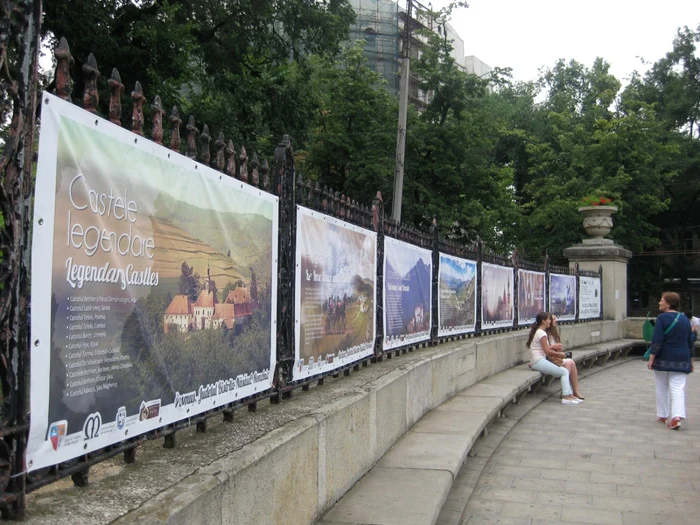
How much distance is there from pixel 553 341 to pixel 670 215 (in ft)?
116

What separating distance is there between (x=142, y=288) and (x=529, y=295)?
12.8 metres

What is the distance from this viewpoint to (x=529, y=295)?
14898 millimetres

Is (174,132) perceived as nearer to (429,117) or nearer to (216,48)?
(216,48)

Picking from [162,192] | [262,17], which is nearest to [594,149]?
[262,17]

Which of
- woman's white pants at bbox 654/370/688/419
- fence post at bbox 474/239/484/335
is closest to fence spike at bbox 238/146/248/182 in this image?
woman's white pants at bbox 654/370/688/419

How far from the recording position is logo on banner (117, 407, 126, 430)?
286 cm

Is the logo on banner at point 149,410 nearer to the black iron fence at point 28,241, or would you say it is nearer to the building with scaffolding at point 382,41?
the black iron fence at point 28,241

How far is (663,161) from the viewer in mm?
36219

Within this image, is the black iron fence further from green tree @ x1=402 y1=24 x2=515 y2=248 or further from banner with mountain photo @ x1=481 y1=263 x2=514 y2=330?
green tree @ x1=402 y1=24 x2=515 y2=248

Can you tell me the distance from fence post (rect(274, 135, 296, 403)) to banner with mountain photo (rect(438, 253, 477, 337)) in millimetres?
4921

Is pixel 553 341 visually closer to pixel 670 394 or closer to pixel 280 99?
pixel 670 394

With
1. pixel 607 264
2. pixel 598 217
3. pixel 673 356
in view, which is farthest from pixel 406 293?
pixel 607 264

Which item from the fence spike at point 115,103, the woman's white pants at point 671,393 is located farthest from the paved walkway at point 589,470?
the fence spike at point 115,103

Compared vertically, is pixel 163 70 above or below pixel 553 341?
above
